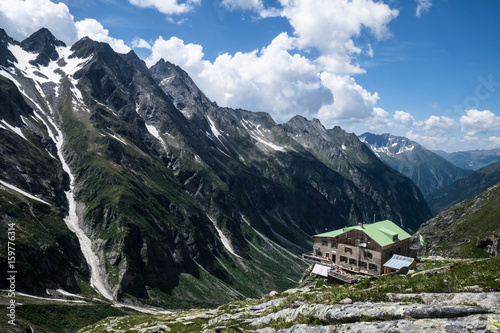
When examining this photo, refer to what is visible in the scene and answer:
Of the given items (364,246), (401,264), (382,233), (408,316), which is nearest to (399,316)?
(408,316)

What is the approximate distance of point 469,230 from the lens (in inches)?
5669

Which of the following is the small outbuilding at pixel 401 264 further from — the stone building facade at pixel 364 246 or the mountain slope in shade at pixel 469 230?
the mountain slope in shade at pixel 469 230

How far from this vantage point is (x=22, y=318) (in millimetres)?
89750

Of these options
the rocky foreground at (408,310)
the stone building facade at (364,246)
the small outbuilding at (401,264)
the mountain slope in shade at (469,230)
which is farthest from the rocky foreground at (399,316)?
the mountain slope in shade at (469,230)

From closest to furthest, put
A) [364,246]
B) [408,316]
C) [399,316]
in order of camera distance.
Answer: [408,316] < [399,316] < [364,246]

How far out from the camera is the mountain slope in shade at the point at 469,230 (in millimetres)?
117188

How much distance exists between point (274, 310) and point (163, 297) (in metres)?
170

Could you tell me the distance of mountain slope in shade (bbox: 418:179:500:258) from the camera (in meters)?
117

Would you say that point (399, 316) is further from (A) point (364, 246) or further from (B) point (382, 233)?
(B) point (382, 233)

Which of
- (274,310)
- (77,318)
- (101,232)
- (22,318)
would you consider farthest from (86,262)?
(274,310)

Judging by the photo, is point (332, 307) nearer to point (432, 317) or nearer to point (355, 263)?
point (432, 317)

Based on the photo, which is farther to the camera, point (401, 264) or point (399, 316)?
point (401, 264)

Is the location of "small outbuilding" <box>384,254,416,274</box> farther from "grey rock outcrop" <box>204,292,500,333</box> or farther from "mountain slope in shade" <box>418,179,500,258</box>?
"mountain slope in shade" <box>418,179,500,258</box>

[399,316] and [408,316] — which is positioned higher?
[408,316]
